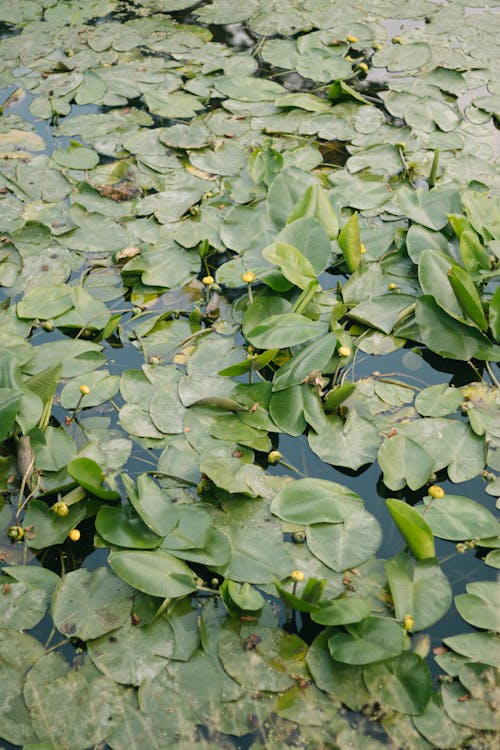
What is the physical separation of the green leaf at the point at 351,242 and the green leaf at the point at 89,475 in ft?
4.09

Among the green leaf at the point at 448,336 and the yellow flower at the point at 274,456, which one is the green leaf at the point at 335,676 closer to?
the yellow flower at the point at 274,456

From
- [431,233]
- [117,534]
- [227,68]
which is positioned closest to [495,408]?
[431,233]

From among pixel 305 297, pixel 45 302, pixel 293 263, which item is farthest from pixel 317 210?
pixel 45 302

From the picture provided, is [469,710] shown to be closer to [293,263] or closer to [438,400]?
[438,400]

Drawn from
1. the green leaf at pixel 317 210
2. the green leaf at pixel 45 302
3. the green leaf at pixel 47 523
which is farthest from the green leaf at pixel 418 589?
the green leaf at pixel 45 302

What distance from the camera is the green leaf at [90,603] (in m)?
1.76

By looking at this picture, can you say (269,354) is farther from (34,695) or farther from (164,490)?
(34,695)

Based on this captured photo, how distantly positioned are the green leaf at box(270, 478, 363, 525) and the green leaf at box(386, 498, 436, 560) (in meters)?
0.19

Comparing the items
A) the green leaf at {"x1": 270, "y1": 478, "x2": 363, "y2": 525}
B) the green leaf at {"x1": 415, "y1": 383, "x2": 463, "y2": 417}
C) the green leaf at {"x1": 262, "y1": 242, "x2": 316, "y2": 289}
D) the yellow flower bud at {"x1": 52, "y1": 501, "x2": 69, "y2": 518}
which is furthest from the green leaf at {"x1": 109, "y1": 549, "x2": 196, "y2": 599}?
the green leaf at {"x1": 262, "y1": 242, "x2": 316, "y2": 289}

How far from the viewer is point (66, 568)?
193 cm

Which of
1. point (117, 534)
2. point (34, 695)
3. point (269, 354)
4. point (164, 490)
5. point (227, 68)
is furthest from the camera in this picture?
point (227, 68)

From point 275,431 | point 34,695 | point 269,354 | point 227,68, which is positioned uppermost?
point 227,68

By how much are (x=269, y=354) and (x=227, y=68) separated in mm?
2286

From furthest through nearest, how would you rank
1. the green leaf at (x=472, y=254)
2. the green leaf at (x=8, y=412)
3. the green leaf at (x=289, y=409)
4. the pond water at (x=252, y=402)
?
the green leaf at (x=472, y=254) → the green leaf at (x=289, y=409) → the green leaf at (x=8, y=412) → the pond water at (x=252, y=402)
